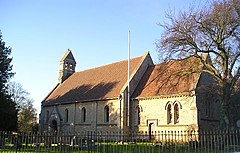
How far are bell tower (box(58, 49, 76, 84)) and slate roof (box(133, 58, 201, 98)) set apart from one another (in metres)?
19.4

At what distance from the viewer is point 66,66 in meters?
50.3

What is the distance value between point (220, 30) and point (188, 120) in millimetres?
10181

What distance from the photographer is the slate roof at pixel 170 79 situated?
25.7 metres

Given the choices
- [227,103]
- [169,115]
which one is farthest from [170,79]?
[227,103]

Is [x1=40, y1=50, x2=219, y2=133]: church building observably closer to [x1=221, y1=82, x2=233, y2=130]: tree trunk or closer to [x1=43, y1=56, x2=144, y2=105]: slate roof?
[x1=43, y1=56, x2=144, y2=105]: slate roof

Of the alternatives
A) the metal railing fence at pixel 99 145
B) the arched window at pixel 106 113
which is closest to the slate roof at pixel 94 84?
the arched window at pixel 106 113

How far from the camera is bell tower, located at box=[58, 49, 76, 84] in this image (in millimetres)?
49606

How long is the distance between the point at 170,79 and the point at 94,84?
15.3m

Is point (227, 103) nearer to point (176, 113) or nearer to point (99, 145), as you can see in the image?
point (176, 113)

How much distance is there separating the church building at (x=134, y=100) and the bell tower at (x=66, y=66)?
277 cm

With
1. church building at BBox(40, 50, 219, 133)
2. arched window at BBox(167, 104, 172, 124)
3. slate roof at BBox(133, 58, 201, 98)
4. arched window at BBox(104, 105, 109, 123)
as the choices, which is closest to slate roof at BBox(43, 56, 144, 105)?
church building at BBox(40, 50, 219, 133)

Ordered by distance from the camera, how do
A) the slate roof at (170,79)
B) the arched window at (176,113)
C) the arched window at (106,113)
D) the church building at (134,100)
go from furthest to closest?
the arched window at (106,113) → the arched window at (176,113) → the church building at (134,100) → the slate roof at (170,79)

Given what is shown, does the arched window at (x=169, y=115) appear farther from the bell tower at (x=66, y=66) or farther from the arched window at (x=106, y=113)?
the bell tower at (x=66, y=66)

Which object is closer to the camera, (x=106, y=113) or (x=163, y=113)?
(x=163, y=113)
